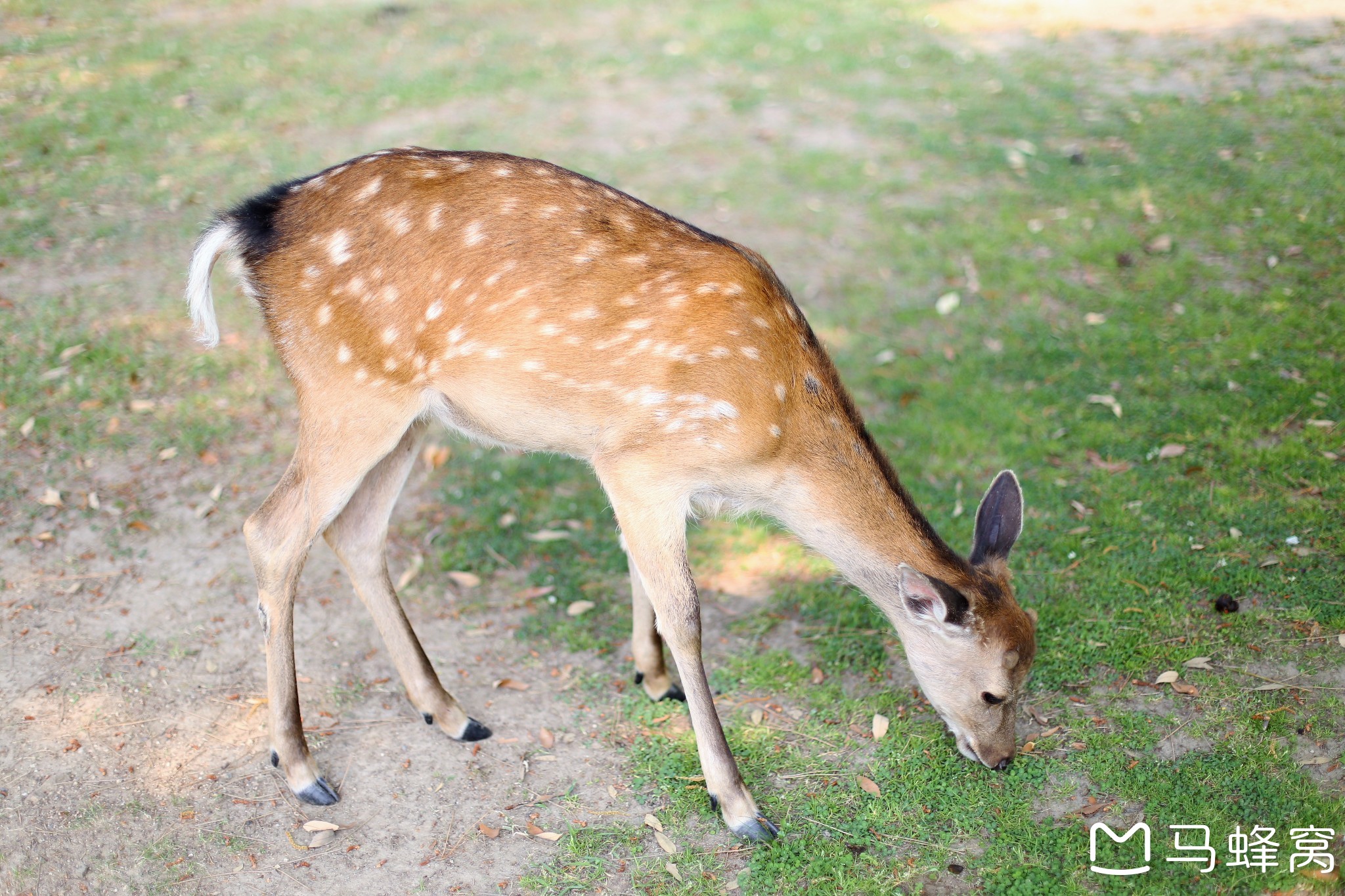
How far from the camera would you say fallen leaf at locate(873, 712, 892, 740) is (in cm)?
377

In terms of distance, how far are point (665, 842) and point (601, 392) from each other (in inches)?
58.8

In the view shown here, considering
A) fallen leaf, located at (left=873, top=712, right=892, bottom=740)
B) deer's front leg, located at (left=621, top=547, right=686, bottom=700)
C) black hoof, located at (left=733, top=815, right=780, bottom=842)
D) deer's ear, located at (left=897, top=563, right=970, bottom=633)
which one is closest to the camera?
deer's ear, located at (left=897, top=563, right=970, bottom=633)

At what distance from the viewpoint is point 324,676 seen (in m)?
4.09

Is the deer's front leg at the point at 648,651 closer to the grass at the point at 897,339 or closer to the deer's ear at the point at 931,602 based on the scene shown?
the grass at the point at 897,339

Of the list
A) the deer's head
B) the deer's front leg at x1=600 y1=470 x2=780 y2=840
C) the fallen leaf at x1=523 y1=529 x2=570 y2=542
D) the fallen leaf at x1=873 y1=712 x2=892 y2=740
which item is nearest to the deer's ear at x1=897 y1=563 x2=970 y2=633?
the deer's head

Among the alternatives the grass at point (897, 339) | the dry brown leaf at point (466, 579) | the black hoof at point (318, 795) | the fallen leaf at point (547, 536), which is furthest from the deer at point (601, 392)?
the fallen leaf at point (547, 536)

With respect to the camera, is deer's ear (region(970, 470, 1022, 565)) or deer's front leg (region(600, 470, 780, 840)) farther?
deer's ear (region(970, 470, 1022, 565))

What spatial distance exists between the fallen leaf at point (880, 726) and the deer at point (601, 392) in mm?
257

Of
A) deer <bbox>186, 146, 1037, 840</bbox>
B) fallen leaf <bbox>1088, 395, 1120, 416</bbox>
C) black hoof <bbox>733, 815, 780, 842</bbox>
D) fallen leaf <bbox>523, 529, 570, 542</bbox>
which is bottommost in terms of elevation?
black hoof <bbox>733, 815, 780, 842</bbox>

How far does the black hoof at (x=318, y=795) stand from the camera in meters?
3.53

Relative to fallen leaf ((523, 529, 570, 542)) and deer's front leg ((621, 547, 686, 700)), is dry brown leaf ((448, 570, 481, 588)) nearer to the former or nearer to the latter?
fallen leaf ((523, 529, 570, 542))

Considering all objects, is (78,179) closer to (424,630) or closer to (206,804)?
(424,630)

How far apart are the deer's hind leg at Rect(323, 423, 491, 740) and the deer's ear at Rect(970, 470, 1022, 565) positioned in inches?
76.0

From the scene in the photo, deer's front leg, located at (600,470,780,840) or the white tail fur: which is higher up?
the white tail fur
